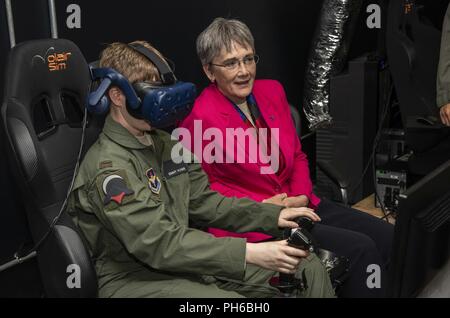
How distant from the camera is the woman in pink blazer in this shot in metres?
1.87

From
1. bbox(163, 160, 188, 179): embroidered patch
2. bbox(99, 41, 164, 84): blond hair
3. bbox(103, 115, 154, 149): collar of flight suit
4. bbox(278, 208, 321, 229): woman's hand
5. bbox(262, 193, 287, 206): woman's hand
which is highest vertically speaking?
bbox(99, 41, 164, 84): blond hair

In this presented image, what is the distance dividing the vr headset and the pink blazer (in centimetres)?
50

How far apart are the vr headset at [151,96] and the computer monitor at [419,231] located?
0.65 m

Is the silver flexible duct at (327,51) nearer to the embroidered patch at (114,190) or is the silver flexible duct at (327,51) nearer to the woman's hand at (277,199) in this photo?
the woman's hand at (277,199)

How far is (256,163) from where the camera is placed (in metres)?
1.90

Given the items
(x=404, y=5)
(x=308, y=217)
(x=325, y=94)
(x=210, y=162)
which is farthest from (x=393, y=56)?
(x=308, y=217)

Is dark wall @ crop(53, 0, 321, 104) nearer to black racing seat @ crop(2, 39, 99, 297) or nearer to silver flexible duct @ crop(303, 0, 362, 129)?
silver flexible duct @ crop(303, 0, 362, 129)

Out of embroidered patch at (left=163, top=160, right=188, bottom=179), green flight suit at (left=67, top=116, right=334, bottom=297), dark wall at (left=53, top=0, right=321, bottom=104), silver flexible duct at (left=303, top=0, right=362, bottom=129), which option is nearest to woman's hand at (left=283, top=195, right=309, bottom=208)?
green flight suit at (left=67, top=116, right=334, bottom=297)

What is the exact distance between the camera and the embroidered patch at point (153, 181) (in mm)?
1423

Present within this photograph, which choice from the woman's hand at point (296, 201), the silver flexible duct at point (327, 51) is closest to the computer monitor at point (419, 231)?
→ the woman's hand at point (296, 201)

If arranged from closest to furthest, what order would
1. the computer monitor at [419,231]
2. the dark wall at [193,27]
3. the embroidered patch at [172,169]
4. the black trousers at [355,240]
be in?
1. the computer monitor at [419,231]
2. the embroidered patch at [172,169]
3. the black trousers at [355,240]
4. the dark wall at [193,27]

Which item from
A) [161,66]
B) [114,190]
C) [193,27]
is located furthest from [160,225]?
[193,27]

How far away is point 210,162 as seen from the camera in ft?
6.18
